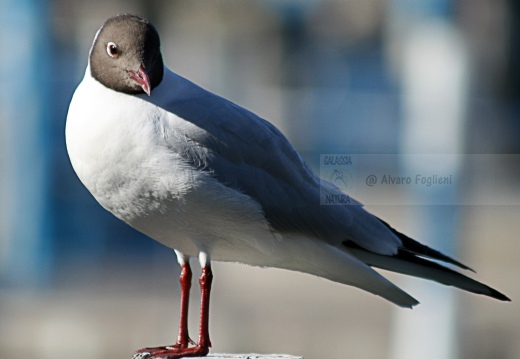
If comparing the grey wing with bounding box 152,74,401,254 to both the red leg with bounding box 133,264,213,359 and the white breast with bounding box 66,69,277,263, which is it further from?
the red leg with bounding box 133,264,213,359

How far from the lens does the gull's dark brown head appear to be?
2691 millimetres

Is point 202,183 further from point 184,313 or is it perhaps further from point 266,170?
point 184,313

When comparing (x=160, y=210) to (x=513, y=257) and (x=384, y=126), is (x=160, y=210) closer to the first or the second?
(x=513, y=257)

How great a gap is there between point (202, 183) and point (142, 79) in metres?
0.30

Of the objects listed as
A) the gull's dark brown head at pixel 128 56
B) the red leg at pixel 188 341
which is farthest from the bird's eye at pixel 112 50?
the red leg at pixel 188 341

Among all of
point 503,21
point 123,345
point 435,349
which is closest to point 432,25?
point 435,349

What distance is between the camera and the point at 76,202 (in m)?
8.06

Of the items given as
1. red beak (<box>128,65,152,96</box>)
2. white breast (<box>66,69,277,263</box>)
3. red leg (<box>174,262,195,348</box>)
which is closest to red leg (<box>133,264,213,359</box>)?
red leg (<box>174,262,195,348</box>)

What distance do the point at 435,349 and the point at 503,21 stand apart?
30.5 ft

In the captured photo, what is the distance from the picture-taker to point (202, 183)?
2.68 m

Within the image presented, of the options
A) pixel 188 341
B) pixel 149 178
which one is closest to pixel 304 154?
pixel 188 341

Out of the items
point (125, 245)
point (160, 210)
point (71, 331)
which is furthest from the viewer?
point (125, 245)

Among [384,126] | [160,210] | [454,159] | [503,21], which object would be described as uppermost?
[503,21]

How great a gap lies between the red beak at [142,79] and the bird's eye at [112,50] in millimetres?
74
